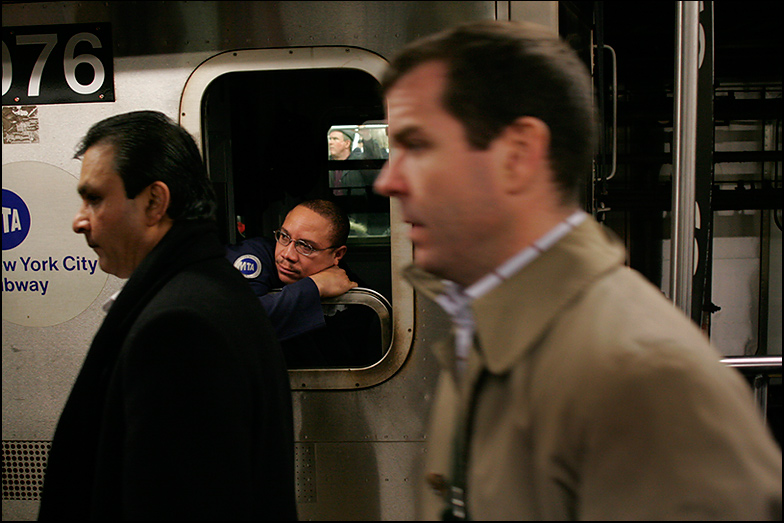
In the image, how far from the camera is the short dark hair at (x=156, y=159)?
51.4 inches

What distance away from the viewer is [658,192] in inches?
180

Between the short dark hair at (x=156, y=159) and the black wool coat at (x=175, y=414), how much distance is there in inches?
6.3

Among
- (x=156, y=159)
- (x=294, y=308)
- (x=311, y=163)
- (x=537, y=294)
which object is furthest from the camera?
(x=311, y=163)

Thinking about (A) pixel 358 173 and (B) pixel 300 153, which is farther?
(B) pixel 300 153

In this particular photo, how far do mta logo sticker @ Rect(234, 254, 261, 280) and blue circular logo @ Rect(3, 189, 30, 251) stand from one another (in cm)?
72

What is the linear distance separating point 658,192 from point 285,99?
120 inches

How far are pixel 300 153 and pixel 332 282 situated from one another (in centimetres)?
121

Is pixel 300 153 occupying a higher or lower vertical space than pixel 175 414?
higher

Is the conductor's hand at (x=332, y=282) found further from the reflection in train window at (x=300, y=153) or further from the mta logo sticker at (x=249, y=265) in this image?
the reflection in train window at (x=300, y=153)

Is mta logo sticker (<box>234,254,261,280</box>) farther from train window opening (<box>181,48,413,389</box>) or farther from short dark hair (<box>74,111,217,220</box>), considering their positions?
short dark hair (<box>74,111,217,220</box>)

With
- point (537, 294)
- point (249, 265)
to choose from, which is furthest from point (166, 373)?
point (249, 265)

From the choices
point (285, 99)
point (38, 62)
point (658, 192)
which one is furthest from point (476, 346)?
point (658, 192)

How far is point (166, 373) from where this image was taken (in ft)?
3.18

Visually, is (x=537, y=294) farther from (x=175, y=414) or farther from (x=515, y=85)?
(x=175, y=414)
